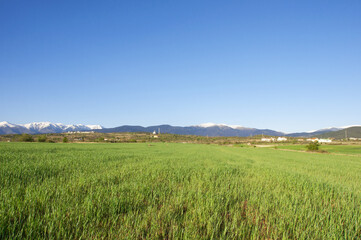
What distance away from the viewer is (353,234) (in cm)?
282

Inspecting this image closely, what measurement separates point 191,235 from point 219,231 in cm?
60

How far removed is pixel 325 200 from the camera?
4.59 meters

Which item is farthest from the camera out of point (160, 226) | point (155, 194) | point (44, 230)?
point (155, 194)

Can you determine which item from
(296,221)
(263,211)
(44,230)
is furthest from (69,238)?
(296,221)

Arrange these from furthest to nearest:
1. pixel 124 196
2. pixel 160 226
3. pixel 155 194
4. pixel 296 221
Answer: pixel 155 194
pixel 124 196
pixel 296 221
pixel 160 226

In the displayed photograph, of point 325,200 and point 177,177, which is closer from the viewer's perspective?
point 325,200

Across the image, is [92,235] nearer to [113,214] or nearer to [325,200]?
[113,214]

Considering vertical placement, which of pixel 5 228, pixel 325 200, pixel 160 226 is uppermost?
pixel 5 228

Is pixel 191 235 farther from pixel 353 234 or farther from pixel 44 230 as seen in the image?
pixel 353 234

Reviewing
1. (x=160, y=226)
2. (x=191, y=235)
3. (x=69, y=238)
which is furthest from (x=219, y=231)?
(x=69, y=238)

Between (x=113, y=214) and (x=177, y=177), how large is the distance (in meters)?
3.53

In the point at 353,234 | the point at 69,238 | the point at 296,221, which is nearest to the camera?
the point at 69,238

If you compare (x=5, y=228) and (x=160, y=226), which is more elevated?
(x=5, y=228)

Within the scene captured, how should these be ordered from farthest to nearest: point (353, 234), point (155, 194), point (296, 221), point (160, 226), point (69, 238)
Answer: point (155, 194) → point (296, 221) → point (353, 234) → point (160, 226) → point (69, 238)
